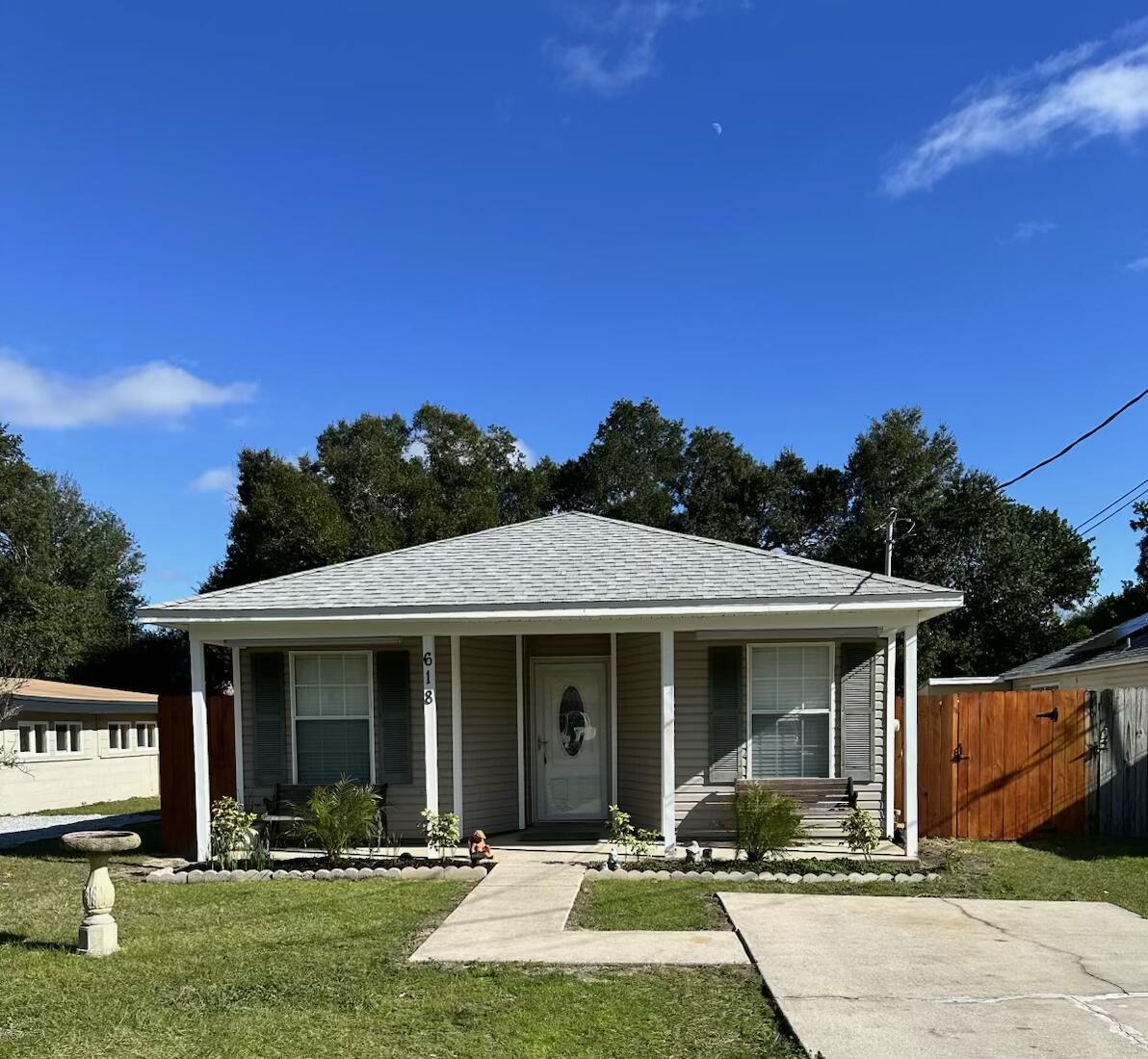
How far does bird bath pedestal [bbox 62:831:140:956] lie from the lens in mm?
6199

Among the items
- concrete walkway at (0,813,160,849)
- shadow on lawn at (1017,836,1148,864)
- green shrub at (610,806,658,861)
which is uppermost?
green shrub at (610,806,658,861)

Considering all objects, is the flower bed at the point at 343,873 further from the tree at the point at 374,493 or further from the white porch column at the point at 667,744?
the tree at the point at 374,493

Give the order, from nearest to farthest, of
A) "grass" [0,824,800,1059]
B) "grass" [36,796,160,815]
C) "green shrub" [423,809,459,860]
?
"grass" [0,824,800,1059] < "green shrub" [423,809,459,860] < "grass" [36,796,160,815]

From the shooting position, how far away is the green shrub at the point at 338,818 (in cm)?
923

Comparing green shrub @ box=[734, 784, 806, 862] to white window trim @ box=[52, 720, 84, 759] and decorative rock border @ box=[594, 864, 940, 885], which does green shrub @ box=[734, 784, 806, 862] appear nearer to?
decorative rock border @ box=[594, 864, 940, 885]

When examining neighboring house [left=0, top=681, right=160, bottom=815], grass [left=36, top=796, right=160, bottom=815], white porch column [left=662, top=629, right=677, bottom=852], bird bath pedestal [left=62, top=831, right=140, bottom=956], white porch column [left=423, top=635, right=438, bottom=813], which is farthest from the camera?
neighboring house [left=0, top=681, right=160, bottom=815]

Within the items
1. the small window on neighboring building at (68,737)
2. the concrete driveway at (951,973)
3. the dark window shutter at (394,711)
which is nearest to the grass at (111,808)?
the small window on neighboring building at (68,737)

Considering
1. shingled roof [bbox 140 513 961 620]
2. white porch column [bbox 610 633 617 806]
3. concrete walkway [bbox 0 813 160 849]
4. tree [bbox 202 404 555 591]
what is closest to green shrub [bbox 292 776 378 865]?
shingled roof [bbox 140 513 961 620]

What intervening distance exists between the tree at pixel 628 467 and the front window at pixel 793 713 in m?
22.1

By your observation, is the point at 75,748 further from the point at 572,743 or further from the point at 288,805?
the point at 572,743

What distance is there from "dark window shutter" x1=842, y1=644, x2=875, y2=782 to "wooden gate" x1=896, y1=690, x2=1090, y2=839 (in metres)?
1.34

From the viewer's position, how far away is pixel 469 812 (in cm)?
1062

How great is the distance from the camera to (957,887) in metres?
8.23

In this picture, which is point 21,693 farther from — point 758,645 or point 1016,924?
point 1016,924
